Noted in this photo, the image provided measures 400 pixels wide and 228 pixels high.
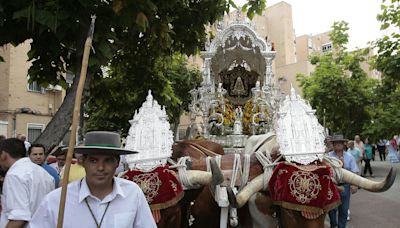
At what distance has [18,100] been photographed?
50.8 feet

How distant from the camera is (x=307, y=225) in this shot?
341cm

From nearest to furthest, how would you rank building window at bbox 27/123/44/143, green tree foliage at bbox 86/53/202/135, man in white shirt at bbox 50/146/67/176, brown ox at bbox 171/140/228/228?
brown ox at bbox 171/140/228/228 → man in white shirt at bbox 50/146/67/176 → green tree foliage at bbox 86/53/202/135 → building window at bbox 27/123/44/143

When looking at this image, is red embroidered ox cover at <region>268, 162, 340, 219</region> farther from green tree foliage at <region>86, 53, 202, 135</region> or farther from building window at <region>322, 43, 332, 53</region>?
building window at <region>322, 43, 332, 53</region>

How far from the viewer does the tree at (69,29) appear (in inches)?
169

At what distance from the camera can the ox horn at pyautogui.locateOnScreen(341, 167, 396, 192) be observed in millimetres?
3451

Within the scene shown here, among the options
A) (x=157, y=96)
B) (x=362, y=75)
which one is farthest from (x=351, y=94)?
(x=157, y=96)

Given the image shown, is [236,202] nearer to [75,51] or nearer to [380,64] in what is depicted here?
[75,51]

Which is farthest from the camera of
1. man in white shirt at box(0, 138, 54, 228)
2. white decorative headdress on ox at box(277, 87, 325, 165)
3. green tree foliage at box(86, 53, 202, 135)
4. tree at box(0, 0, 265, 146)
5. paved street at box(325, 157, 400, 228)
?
green tree foliage at box(86, 53, 202, 135)

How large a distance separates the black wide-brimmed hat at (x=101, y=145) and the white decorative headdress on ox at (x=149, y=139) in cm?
143

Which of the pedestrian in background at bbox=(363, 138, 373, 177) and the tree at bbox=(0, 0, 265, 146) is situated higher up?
the tree at bbox=(0, 0, 265, 146)

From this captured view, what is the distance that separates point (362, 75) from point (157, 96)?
11378mm

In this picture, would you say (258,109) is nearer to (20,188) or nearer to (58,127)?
(58,127)

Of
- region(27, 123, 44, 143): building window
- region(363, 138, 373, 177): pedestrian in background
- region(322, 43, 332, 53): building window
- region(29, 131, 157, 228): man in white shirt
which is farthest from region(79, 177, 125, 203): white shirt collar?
region(322, 43, 332, 53): building window

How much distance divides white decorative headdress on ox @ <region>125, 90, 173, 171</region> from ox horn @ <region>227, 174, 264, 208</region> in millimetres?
871
